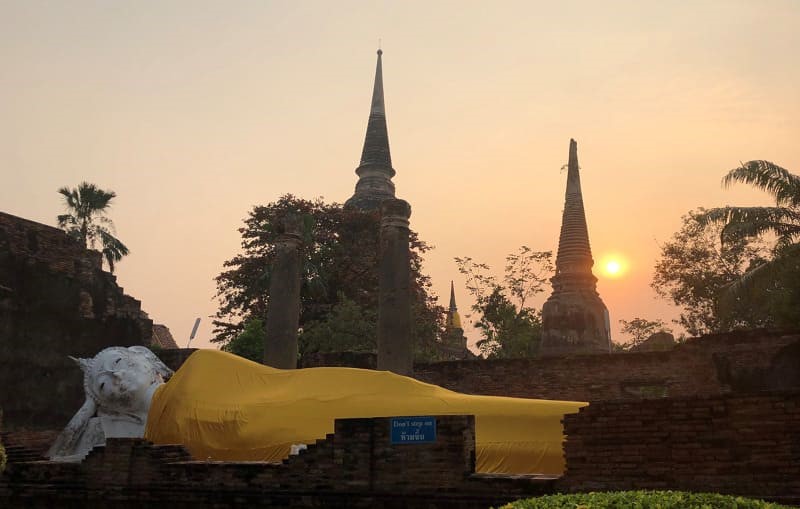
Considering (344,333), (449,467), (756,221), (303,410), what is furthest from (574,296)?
(449,467)

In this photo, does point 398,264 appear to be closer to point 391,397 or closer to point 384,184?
point 391,397

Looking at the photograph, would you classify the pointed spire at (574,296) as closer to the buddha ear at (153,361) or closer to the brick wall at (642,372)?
the brick wall at (642,372)

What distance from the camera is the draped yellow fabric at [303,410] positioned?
802 centimetres

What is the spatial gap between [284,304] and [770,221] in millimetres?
10549

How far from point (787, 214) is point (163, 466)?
45.4 ft

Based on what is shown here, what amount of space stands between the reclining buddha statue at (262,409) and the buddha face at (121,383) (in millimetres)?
14

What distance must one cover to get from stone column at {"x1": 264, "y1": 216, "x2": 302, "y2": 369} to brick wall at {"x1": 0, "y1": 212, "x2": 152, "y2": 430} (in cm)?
469

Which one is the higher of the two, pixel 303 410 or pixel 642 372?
pixel 642 372

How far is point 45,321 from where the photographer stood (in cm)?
1620

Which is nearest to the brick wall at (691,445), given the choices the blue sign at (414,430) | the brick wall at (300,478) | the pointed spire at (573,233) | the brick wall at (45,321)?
the brick wall at (300,478)

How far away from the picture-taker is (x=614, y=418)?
689 centimetres

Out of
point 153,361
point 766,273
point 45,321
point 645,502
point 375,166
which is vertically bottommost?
point 645,502

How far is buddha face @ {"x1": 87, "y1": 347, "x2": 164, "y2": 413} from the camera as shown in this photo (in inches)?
402

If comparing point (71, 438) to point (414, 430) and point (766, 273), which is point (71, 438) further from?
point (766, 273)
